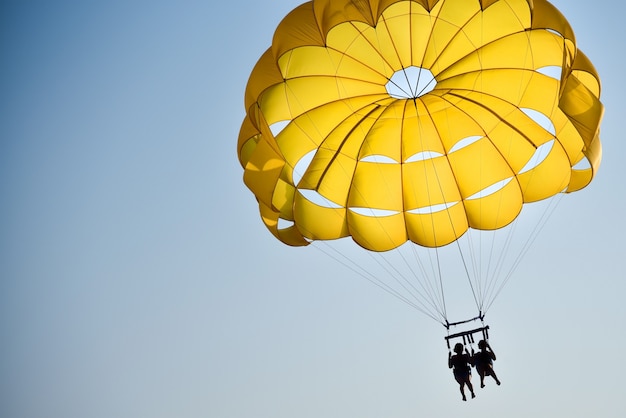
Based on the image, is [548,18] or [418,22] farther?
[418,22]

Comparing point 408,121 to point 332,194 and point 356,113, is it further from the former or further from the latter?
point 332,194

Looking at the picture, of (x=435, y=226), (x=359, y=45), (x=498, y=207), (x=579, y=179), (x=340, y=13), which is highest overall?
(x=359, y=45)

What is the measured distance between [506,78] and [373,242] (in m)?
3.68

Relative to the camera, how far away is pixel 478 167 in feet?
47.6

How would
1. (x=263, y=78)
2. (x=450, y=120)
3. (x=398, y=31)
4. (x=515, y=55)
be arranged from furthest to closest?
1. (x=450, y=120)
2. (x=398, y=31)
3. (x=515, y=55)
4. (x=263, y=78)

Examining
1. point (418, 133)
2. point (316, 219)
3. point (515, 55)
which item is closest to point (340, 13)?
point (418, 133)

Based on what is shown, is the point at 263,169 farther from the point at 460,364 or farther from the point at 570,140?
the point at 570,140

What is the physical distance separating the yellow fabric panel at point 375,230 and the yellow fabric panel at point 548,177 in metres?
Result: 2.34

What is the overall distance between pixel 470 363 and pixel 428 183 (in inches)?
131

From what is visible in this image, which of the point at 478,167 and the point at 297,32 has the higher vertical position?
the point at 297,32

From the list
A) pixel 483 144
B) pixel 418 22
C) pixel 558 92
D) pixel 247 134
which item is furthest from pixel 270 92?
pixel 558 92

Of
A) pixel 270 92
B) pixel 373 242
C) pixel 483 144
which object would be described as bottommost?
pixel 373 242

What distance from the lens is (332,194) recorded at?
14578mm

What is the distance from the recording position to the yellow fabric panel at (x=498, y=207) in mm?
14508
